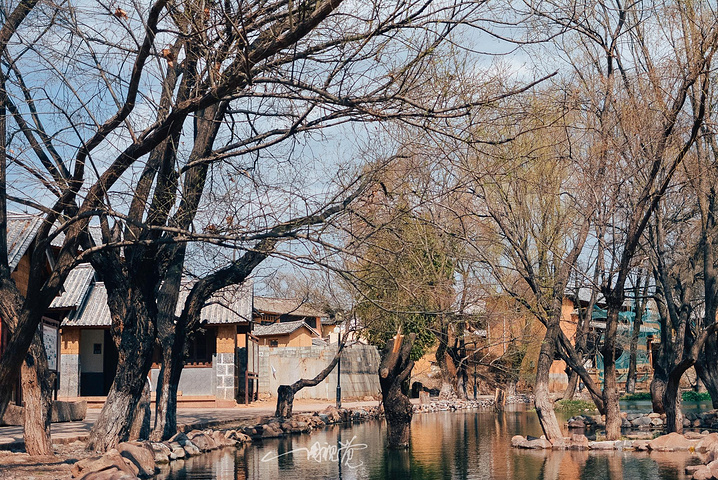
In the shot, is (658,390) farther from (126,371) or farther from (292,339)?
(292,339)

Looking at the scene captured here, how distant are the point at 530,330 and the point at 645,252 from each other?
1205 centimetres

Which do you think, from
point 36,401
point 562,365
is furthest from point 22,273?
point 562,365

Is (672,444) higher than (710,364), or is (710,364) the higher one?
(710,364)

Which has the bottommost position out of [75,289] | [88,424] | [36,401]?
[88,424]

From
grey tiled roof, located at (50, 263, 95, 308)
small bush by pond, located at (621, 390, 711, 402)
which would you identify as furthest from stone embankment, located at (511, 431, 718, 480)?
small bush by pond, located at (621, 390, 711, 402)

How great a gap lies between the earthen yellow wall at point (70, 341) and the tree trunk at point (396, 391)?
17.6 metres

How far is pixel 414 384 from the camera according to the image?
40.3 m

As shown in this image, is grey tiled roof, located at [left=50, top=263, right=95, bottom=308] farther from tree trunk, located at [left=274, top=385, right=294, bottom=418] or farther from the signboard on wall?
tree trunk, located at [left=274, top=385, right=294, bottom=418]

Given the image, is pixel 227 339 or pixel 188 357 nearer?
pixel 188 357

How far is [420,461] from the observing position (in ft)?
46.0

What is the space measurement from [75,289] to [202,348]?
6084mm

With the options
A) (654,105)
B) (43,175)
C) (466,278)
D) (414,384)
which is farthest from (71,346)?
→ (654,105)

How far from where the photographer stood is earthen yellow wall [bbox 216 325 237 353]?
2991 cm

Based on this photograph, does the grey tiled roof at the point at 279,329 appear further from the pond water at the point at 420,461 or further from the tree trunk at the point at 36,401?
the tree trunk at the point at 36,401
